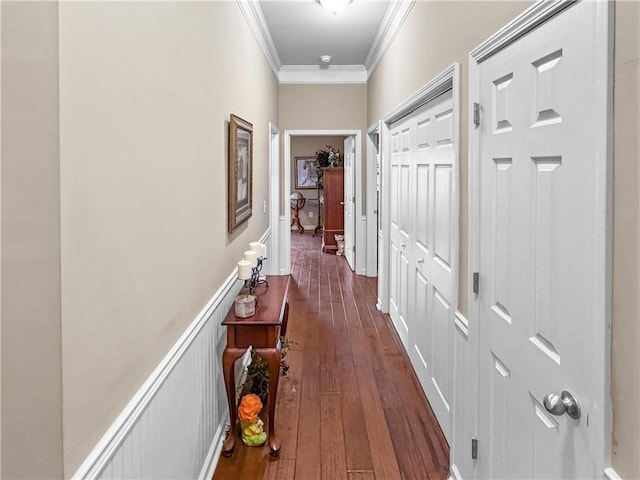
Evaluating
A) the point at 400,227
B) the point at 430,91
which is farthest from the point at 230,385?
the point at 400,227

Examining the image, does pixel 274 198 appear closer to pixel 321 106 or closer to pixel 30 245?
pixel 321 106

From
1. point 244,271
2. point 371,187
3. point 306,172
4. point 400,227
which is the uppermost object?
point 306,172

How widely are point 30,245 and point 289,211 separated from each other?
5516 mm

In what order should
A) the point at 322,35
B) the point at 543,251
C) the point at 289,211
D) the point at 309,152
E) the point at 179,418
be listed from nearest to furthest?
the point at 543,251 < the point at 179,418 < the point at 322,35 < the point at 289,211 < the point at 309,152

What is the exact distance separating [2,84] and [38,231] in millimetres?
249

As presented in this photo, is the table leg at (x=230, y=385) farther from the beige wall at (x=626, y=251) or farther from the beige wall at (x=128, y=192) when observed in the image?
the beige wall at (x=626, y=251)

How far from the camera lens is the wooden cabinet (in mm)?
8297

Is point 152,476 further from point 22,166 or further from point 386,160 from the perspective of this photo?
point 386,160

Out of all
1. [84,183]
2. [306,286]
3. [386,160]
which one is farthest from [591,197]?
[306,286]

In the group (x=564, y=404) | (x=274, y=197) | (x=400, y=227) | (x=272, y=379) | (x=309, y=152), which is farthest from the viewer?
(x=309, y=152)

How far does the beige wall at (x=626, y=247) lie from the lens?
938 mm

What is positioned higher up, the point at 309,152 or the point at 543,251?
the point at 309,152

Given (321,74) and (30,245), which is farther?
(321,74)

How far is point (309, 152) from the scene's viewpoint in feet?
36.5
